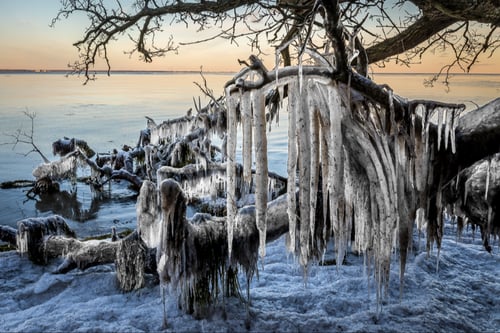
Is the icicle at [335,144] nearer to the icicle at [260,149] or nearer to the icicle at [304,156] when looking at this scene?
the icicle at [304,156]

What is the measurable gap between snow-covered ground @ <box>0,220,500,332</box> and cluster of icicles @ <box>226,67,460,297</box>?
1074 mm

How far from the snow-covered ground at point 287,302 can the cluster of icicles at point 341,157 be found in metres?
1.07

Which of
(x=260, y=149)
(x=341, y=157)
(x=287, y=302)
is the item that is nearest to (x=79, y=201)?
(x=287, y=302)

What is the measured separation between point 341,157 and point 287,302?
262cm

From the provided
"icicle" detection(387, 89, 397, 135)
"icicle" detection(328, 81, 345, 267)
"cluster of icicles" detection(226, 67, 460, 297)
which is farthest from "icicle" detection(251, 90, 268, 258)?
"icicle" detection(387, 89, 397, 135)

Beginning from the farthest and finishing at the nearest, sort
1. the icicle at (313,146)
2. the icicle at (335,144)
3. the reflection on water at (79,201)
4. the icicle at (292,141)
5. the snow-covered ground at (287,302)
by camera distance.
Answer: the reflection on water at (79,201), the snow-covered ground at (287,302), the icicle at (313,146), the icicle at (335,144), the icicle at (292,141)

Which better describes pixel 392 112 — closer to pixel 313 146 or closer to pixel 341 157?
pixel 341 157

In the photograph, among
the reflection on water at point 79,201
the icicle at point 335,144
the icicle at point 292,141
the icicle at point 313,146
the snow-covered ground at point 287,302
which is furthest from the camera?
the reflection on water at point 79,201

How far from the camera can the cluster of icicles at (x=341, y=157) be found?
307 cm

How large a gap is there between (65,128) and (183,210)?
103ft

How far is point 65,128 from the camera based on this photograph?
31.5 meters

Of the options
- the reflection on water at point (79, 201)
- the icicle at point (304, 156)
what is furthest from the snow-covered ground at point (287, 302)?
the reflection on water at point (79, 201)

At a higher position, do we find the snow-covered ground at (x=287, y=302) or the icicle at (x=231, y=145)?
the icicle at (x=231, y=145)

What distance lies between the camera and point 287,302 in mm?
4965
